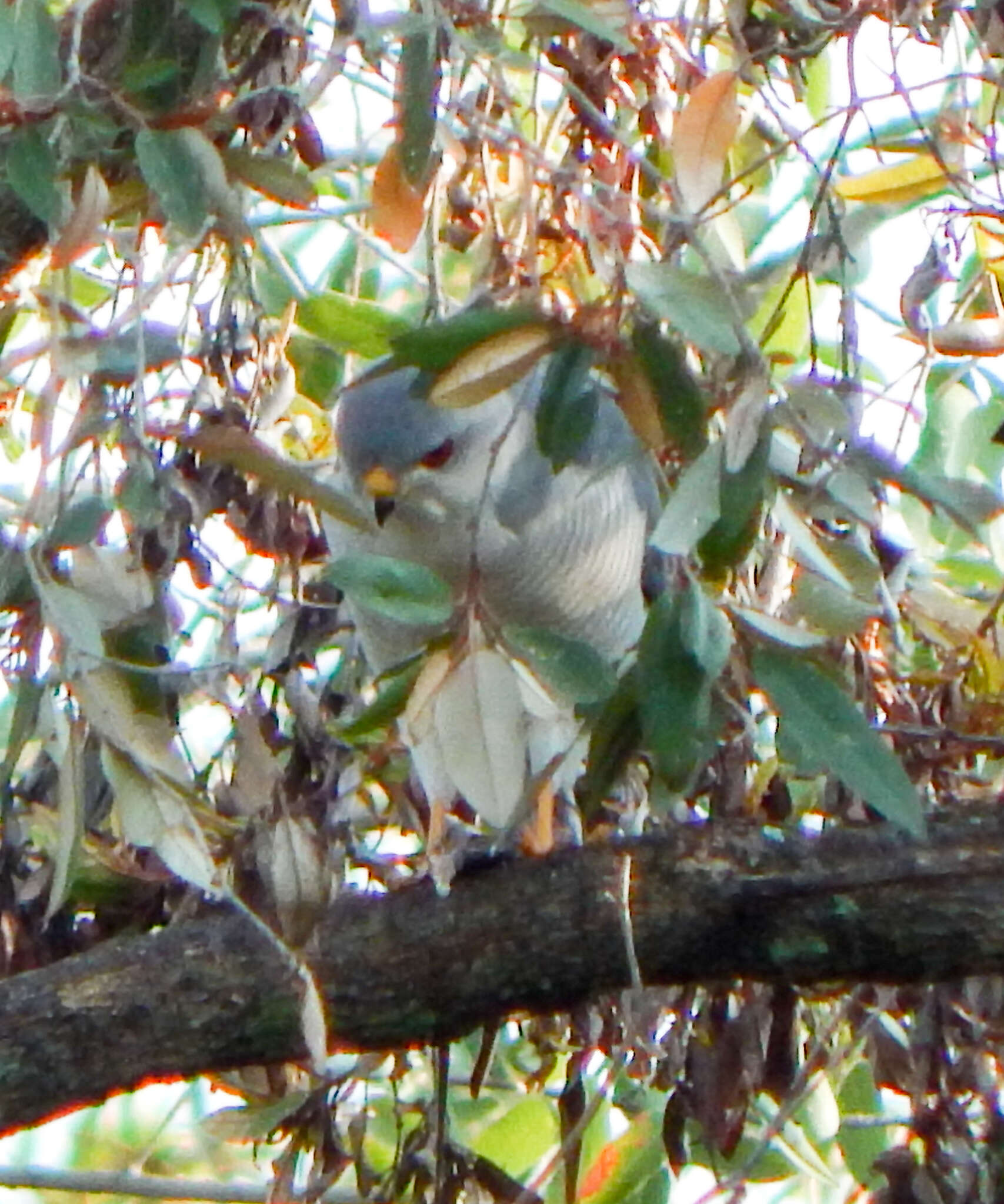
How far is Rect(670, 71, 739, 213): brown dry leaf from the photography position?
138 centimetres

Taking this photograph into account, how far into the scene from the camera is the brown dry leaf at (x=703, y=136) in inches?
54.3

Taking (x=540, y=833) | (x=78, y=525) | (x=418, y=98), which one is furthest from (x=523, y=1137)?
(x=418, y=98)

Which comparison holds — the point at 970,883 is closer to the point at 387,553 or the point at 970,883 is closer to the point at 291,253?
the point at 387,553

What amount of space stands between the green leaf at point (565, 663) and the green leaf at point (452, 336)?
8.1 inches

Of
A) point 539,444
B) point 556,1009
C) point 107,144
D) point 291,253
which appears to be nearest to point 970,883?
point 556,1009

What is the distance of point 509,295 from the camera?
1965 millimetres

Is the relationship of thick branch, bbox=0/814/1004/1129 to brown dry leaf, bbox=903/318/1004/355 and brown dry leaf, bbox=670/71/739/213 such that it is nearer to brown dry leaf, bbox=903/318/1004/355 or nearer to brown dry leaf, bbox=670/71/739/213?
brown dry leaf, bbox=903/318/1004/355

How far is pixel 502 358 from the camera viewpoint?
1295 millimetres

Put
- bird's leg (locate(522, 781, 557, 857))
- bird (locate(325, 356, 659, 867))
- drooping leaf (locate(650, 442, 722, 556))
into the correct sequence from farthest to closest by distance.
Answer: bird (locate(325, 356, 659, 867)), bird's leg (locate(522, 781, 557, 857)), drooping leaf (locate(650, 442, 722, 556))

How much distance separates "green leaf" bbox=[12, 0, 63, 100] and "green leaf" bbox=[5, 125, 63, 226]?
3 centimetres

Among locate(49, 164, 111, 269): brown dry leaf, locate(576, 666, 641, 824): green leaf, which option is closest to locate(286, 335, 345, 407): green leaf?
locate(49, 164, 111, 269): brown dry leaf

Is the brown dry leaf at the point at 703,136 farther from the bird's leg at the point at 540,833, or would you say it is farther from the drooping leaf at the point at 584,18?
the bird's leg at the point at 540,833

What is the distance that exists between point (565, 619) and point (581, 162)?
564mm

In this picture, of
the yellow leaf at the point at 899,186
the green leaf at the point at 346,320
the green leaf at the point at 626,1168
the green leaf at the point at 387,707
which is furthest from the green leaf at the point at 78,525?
the green leaf at the point at 626,1168
